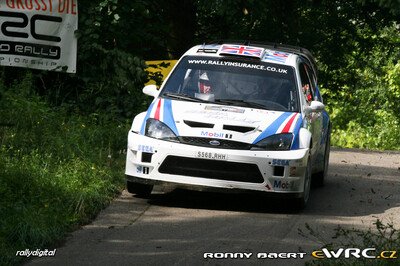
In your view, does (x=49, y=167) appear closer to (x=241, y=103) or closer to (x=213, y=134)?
(x=213, y=134)

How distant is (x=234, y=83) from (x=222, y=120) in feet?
3.82

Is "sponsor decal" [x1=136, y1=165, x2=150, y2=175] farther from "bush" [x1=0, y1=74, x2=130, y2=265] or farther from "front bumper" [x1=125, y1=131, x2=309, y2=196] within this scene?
"bush" [x1=0, y1=74, x2=130, y2=265]

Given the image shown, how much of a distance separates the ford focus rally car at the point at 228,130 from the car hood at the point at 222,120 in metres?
0.01

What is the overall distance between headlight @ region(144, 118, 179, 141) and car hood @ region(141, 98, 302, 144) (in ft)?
0.15

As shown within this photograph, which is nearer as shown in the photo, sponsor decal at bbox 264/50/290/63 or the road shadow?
the road shadow

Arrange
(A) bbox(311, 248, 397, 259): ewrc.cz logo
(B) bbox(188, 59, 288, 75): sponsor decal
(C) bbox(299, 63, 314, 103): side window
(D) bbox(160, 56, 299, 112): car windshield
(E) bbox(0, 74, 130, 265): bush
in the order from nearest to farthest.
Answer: (A) bbox(311, 248, 397, 259): ewrc.cz logo < (E) bbox(0, 74, 130, 265): bush < (D) bbox(160, 56, 299, 112): car windshield < (B) bbox(188, 59, 288, 75): sponsor decal < (C) bbox(299, 63, 314, 103): side window

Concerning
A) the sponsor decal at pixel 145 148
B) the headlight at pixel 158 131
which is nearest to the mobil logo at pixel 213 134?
the headlight at pixel 158 131

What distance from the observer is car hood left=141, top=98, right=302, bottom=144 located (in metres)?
12.5

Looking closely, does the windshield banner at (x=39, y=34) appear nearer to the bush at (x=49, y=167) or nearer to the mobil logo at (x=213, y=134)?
the bush at (x=49, y=167)

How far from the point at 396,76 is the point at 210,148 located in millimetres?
A: 30896

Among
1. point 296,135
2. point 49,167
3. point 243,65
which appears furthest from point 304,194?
point 49,167

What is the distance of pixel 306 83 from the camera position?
14.6 metres

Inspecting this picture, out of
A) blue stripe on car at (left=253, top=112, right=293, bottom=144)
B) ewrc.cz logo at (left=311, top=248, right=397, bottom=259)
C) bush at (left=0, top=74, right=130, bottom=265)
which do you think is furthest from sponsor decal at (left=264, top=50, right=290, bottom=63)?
ewrc.cz logo at (left=311, top=248, right=397, bottom=259)

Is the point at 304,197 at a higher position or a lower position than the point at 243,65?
lower
